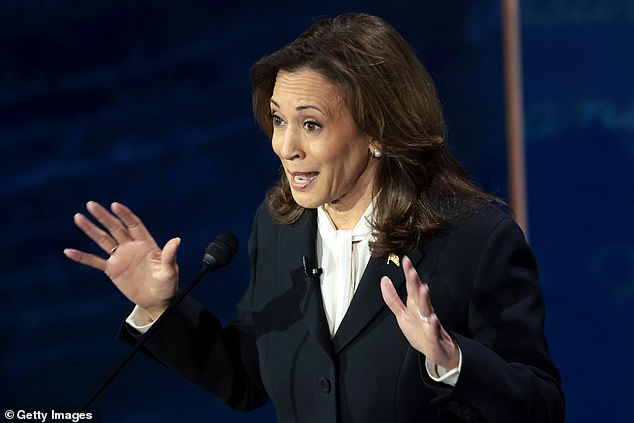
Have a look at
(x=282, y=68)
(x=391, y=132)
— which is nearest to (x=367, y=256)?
(x=391, y=132)

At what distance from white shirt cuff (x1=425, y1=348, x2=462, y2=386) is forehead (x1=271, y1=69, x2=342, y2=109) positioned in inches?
19.0

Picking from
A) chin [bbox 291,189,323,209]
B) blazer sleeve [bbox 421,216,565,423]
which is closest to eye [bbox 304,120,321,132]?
chin [bbox 291,189,323,209]

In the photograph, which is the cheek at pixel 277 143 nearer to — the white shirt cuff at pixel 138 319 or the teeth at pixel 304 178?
the teeth at pixel 304 178

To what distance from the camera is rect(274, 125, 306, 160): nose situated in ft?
5.69

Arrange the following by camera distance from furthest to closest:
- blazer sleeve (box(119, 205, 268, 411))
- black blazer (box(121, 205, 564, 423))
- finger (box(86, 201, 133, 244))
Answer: blazer sleeve (box(119, 205, 268, 411)) < finger (box(86, 201, 133, 244)) < black blazer (box(121, 205, 564, 423))

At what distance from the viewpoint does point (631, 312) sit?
9.87ft

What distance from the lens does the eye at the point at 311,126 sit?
5.70ft

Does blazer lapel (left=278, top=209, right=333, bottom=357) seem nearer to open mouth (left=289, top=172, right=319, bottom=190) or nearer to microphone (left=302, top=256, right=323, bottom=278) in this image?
microphone (left=302, top=256, right=323, bottom=278)

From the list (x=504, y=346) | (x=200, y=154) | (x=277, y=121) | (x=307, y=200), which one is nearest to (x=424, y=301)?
(x=504, y=346)

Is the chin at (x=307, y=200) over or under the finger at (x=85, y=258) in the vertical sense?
over

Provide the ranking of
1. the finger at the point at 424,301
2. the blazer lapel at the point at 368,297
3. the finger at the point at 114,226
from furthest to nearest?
the finger at the point at 114,226 < the blazer lapel at the point at 368,297 < the finger at the point at 424,301

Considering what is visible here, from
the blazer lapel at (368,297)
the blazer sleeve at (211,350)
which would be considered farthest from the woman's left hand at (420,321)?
the blazer sleeve at (211,350)

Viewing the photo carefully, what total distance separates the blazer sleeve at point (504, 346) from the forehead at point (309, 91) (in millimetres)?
350

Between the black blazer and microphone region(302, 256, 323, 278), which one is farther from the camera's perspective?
microphone region(302, 256, 323, 278)
